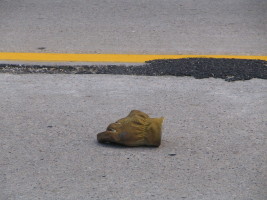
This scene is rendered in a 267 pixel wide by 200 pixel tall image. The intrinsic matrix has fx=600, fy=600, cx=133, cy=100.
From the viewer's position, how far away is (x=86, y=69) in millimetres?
5219

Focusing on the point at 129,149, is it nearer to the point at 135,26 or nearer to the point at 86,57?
the point at 86,57

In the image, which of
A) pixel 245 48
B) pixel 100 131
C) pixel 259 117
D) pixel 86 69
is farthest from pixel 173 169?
pixel 245 48

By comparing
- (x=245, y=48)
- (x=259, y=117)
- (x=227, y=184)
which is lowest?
(x=227, y=184)

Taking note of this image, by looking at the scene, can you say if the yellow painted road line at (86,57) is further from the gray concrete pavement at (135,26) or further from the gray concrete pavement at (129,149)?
the gray concrete pavement at (129,149)

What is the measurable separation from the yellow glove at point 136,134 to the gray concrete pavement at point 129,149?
50mm

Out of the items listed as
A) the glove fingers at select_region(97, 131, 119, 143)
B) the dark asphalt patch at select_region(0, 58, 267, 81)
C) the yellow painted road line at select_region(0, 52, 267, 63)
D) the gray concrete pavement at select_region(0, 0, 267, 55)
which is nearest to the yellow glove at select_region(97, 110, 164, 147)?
the glove fingers at select_region(97, 131, 119, 143)

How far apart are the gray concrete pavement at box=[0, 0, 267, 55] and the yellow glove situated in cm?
223

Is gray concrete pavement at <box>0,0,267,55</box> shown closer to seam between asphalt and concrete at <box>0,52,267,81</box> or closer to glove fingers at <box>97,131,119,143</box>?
seam between asphalt and concrete at <box>0,52,267,81</box>

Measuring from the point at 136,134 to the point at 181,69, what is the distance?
1626 mm

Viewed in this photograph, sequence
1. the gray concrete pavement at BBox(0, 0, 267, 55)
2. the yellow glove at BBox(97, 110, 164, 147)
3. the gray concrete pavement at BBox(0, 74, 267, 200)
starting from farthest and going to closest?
the gray concrete pavement at BBox(0, 0, 267, 55) < the yellow glove at BBox(97, 110, 164, 147) < the gray concrete pavement at BBox(0, 74, 267, 200)

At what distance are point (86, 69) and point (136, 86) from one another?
2.17ft

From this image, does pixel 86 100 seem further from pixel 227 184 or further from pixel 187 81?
pixel 227 184

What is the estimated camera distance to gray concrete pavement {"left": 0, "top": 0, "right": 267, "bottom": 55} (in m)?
5.92

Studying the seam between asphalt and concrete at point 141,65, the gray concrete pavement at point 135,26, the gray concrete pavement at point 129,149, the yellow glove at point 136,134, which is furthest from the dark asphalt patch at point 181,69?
the yellow glove at point 136,134
